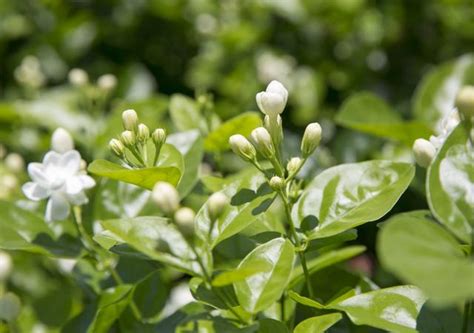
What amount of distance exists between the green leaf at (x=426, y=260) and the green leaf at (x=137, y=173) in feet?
1.22

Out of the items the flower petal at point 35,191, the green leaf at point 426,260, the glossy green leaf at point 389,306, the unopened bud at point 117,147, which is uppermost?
the green leaf at point 426,260

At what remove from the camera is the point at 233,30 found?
284cm

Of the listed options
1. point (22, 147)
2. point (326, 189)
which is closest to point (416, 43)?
point (22, 147)

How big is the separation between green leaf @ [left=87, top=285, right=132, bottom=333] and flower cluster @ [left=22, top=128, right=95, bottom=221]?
166 mm

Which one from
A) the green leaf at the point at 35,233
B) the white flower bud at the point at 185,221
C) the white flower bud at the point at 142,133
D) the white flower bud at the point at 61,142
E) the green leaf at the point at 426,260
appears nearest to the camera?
the green leaf at the point at 426,260

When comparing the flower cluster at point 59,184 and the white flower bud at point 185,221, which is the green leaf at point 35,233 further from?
the white flower bud at point 185,221

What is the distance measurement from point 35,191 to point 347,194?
20.8 inches

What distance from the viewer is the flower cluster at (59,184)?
1.23 m

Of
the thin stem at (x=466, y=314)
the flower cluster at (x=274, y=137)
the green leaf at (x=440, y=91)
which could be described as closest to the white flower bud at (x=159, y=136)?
the flower cluster at (x=274, y=137)

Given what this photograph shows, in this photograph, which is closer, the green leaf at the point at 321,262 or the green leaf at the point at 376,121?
the green leaf at the point at 321,262

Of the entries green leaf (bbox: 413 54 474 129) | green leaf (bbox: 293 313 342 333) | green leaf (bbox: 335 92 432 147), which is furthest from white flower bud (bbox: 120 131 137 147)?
green leaf (bbox: 413 54 474 129)

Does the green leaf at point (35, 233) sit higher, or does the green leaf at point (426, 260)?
the green leaf at point (426, 260)

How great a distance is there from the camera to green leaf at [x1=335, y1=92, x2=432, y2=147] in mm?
1491

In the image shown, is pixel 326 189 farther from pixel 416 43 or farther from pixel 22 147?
pixel 416 43
